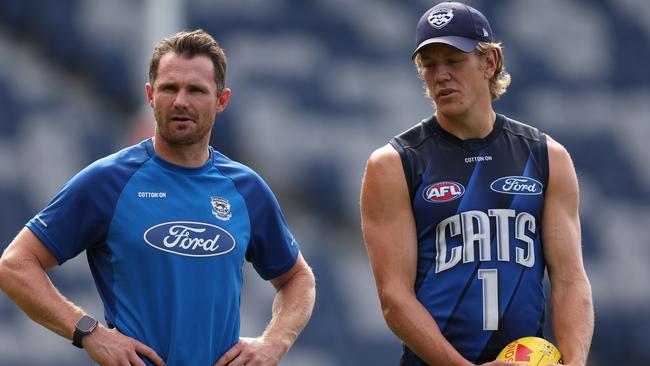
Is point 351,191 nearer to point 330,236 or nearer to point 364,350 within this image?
point 330,236

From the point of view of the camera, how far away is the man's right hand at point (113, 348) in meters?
4.21

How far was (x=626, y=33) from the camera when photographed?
13.4 m

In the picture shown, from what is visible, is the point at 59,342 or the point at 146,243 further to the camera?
the point at 59,342

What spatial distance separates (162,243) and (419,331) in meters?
1.03

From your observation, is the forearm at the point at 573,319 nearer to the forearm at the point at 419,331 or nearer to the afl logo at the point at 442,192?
the forearm at the point at 419,331

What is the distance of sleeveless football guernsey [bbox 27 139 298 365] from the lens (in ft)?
14.3

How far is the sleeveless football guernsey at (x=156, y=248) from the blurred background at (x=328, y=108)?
280 inches

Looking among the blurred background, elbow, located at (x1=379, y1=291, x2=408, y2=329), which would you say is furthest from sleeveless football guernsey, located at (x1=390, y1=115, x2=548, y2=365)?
the blurred background

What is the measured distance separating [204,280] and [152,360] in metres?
0.35

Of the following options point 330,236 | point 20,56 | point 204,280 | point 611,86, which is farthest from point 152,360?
point 611,86

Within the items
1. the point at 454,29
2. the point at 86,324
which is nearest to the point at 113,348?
the point at 86,324

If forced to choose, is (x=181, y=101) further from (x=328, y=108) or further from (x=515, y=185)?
(x=328, y=108)

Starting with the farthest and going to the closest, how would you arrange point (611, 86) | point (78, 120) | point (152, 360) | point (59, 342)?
1. point (611, 86)
2. point (78, 120)
3. point (59, 342)
4. point (152, 360)

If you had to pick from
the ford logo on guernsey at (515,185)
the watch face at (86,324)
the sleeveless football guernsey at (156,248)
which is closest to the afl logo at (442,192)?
the ford logo on guernsey at (515,185)
